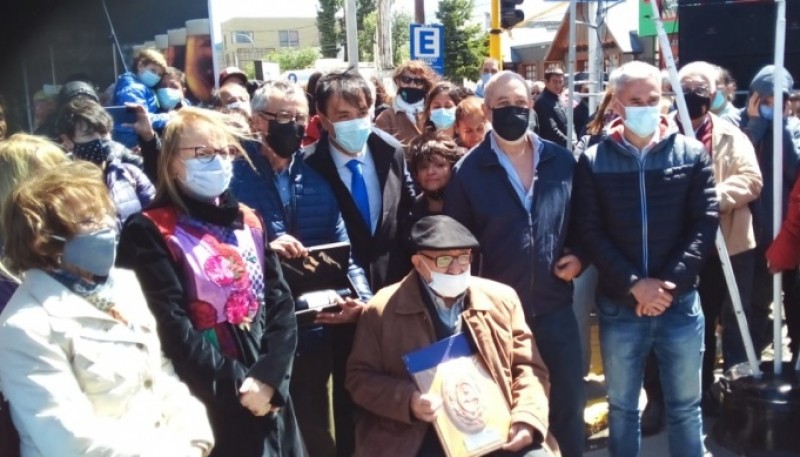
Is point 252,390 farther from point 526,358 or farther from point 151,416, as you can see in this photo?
point 526,358

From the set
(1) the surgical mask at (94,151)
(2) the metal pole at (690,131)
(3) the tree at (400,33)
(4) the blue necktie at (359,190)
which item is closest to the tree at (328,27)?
(3) the tree at (400,33)

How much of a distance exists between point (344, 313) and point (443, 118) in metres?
1.98

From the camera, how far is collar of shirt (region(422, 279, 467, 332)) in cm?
313

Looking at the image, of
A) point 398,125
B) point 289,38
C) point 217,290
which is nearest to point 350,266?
point 217,290

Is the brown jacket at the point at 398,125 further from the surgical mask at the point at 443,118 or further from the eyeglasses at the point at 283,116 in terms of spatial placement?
the eyeglasses at the point at 283,116

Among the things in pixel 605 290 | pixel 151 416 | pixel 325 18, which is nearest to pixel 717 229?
pixel 605 290

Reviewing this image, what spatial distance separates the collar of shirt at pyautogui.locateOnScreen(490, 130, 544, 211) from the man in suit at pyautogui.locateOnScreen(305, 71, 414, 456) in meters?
0.49

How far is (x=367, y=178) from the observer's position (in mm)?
3617

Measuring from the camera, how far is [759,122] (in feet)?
16.0

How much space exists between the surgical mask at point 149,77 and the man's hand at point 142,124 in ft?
→ 4.68

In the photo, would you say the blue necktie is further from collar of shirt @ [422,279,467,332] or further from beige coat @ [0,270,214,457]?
beige coat @ [0,270,214,457]

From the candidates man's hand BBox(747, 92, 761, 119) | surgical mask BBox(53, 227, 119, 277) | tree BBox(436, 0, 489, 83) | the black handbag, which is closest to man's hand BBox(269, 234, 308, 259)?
surgical mask BBox(53, 227, 119, 277)

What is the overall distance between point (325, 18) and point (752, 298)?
6071cm

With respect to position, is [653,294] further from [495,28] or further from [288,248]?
[495,28]
